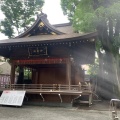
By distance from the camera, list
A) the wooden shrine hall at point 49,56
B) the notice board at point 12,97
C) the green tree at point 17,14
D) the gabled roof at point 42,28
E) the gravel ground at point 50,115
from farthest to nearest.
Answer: the green tree at point 17,14
the gabled roof at point 42,28
the wooden shrine hall at point 49,56
the notice board at point 12,97
the gravel ground at point 50,115

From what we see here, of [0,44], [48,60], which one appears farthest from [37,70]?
[0,44]

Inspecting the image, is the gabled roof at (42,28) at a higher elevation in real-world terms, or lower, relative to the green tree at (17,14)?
lower

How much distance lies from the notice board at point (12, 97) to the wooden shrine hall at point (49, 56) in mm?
683

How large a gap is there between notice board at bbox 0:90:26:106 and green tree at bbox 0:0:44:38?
56.9ft

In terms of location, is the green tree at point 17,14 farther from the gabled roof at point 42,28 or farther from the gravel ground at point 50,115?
the gravel ground at point 50,115

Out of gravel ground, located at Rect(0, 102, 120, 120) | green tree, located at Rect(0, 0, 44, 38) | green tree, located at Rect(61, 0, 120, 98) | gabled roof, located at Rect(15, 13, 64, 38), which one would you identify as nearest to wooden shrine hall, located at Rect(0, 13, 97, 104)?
gabled roof, located at Rect(15, 13, 64, 38)

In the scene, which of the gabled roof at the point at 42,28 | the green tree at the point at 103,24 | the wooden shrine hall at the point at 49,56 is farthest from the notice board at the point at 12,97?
the green tree at the point at 103,24

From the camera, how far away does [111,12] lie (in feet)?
37.2

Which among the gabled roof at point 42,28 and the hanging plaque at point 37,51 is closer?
the hanging plaque at point 37,51

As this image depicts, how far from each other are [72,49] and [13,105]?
622cm

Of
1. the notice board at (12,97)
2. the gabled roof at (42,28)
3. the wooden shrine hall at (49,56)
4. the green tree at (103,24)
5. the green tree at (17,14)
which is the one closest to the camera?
the notice board at (12,97)

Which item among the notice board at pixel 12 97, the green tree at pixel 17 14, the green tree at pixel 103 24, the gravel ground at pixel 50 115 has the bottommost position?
the gravel ground at pixel 50 115

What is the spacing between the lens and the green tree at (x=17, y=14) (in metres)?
26.8

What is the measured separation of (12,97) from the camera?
11516 millimetres
